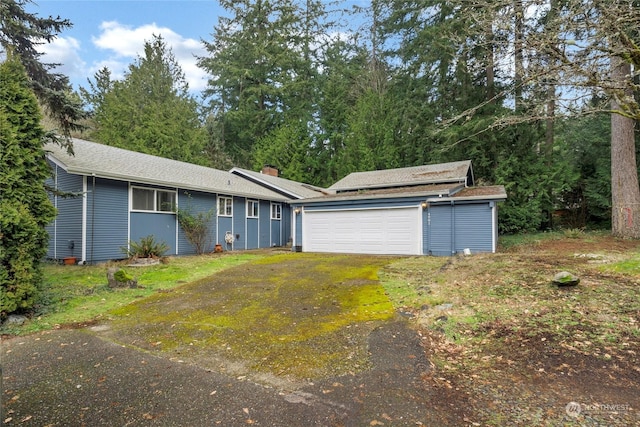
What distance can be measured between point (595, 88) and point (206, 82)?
28.2 meters

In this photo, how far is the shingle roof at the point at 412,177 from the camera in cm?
1477

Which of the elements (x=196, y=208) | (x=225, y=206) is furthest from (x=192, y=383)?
(x=225, y=206)

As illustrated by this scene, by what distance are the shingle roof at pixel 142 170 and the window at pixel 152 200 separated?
0.43 metres

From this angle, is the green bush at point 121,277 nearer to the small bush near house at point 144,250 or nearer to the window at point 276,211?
the small bush near house at point 144,250

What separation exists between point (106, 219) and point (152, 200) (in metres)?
→ 1.69

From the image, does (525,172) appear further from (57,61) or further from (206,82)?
(206,82)

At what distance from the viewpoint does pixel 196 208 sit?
12.8 m

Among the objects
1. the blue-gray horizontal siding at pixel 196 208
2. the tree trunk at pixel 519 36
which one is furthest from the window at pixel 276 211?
the tree trunk at pixel 519 36

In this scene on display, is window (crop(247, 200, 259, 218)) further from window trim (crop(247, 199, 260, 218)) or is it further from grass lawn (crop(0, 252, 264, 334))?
grass lawn (crop(0, 252, 264, 334))

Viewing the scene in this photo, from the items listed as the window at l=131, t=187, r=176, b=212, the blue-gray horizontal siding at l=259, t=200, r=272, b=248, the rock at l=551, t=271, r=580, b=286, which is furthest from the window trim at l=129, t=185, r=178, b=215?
the rock at l=551, t=271, r=580, b=286

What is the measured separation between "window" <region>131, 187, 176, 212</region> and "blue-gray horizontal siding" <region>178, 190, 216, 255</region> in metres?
0.36

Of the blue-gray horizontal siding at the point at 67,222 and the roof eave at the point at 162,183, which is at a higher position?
the roof eave at the point at 162,183

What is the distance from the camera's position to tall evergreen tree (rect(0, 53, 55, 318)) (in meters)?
4.50

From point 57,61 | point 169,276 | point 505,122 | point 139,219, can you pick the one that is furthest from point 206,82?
point 505,122
